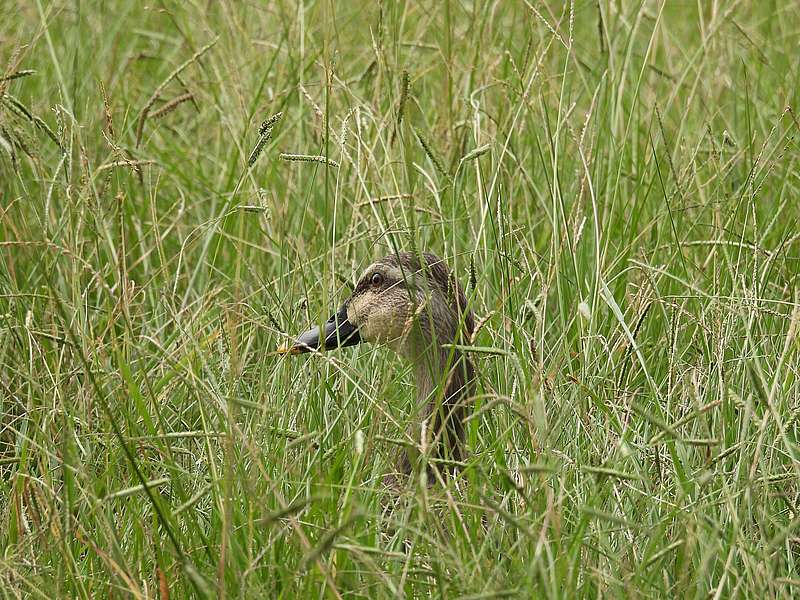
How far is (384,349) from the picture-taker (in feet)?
12.0

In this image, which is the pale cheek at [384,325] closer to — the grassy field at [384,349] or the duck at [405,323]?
the duck at [405,323]

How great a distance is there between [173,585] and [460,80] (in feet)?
8.18

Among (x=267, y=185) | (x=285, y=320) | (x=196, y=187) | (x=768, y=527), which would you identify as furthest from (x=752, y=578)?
(x=196, y=187)

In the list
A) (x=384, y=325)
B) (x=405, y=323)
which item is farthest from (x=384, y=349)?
(x=405, y=323)

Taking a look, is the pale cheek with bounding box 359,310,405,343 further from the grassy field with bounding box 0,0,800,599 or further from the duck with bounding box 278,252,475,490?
the grassy field with bounding box 0,0,800,599

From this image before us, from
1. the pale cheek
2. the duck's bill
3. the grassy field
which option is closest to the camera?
the grassy field

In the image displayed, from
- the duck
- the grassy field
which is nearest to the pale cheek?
the duck

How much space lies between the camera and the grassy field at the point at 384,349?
2555 millimetres

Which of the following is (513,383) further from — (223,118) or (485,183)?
(223,118)

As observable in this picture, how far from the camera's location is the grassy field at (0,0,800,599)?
2555mm

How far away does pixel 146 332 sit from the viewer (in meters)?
3.70

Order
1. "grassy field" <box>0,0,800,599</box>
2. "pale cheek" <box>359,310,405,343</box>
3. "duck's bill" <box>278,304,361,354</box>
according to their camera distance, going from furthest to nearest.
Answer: "pale cheek" <box>359,310,405,343</box> → "duck's bill" <box>278,304,361,354</box> → "grassy field" <box>0,0,800,599</box>

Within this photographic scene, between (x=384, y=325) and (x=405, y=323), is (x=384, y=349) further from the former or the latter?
(x=405, y=323)

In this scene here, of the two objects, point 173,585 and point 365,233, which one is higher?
point 365,233
